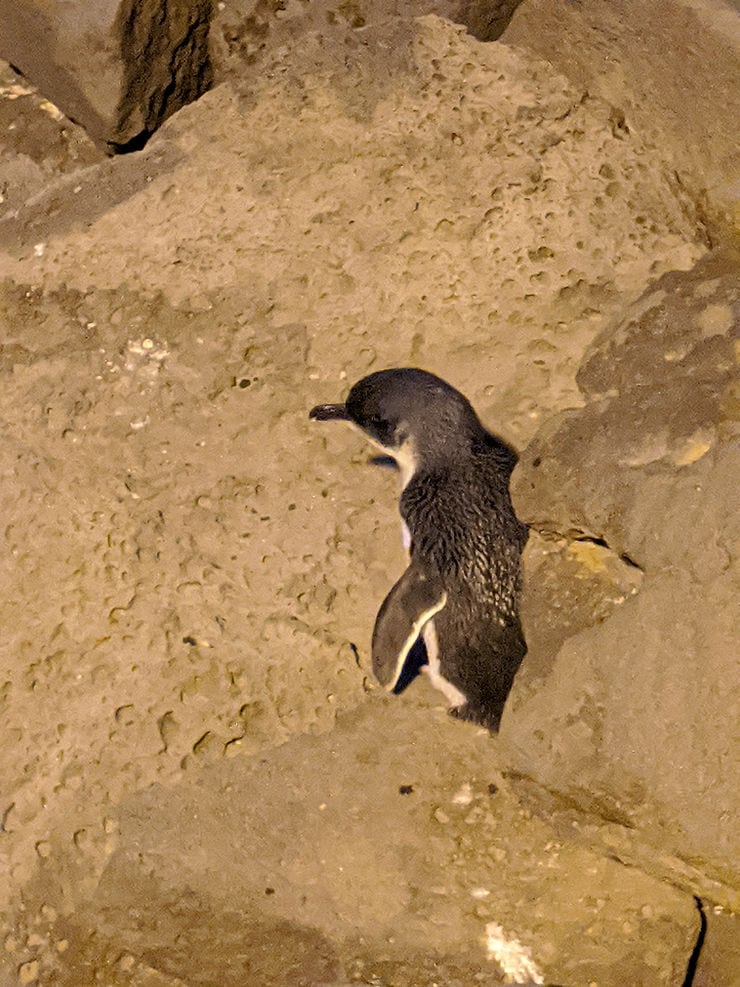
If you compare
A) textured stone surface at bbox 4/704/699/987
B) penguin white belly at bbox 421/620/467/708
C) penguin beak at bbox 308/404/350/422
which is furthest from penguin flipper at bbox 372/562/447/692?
penguin beak at bbox 308/404/350/422

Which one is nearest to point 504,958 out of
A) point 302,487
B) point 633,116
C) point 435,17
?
point 302,487

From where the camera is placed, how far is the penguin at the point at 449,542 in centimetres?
330

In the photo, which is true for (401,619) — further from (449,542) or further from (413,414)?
(413,414)

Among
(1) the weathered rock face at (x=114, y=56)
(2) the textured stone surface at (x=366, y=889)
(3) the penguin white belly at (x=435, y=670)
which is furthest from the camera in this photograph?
(1) the weathered rock face at (x=114, y=56)

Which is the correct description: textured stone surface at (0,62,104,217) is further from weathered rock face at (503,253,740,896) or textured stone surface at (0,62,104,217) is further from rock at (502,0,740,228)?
weathered rock face at (503,253,740,896)

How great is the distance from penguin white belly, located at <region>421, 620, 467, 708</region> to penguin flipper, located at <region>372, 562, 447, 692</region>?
4.8 inches

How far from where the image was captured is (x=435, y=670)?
11.5 feet

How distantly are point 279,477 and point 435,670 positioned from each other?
2.92 ft

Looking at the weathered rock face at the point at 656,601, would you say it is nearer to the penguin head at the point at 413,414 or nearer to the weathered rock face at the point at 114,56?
the penguin head at the point at 413,414

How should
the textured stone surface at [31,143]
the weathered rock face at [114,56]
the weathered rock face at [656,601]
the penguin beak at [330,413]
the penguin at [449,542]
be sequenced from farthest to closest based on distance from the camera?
1. the textured stone surface at [31,143]
2. the weathered rock face at [114,56]
3. the penguin beak at [330,413]
4. the penguin at [449,542]
5. the weathered rock face at [656,601]

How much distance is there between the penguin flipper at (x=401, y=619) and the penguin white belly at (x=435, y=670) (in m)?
0.12

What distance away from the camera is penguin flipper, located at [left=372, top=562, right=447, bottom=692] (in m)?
3.31

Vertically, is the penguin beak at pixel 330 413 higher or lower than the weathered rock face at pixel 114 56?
lower

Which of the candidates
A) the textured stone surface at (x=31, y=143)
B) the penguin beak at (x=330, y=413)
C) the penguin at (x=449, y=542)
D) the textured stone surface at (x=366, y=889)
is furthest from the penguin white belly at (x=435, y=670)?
the textured stone surface at (x=31, y=143)
